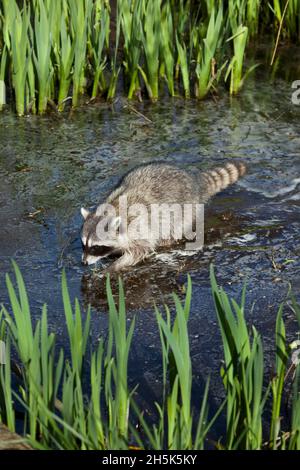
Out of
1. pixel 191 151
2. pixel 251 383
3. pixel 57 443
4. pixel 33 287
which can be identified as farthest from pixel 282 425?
pixel 191 151

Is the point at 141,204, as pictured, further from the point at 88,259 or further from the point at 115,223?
the point at 88,259

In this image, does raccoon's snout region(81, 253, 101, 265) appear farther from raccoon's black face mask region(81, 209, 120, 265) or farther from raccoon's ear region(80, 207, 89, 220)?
Answer: raccoon's ear region(80, 207, 89, 220)

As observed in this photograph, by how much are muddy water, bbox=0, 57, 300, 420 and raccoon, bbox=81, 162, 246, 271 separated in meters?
0.14

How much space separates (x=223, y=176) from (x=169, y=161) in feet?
2.59

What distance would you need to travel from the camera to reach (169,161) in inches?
299

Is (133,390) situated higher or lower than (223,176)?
higher

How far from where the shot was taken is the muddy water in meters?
5.23

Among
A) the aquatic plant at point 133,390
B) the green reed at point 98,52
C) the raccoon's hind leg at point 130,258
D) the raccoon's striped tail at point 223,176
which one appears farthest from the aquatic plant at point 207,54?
the aquatic plant at point 133,390

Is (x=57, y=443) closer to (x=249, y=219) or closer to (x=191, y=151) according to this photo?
(x=249, y=219)

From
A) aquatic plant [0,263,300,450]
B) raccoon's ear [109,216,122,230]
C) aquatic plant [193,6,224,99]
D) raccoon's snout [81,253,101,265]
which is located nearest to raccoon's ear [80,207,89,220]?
raccoon's ear [109,216,122,230]

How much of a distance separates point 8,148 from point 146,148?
1.24 meters

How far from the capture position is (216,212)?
6730 millimetres

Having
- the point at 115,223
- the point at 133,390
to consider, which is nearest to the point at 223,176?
the point at 115,223

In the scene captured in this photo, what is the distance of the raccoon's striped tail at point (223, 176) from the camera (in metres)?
6.84
